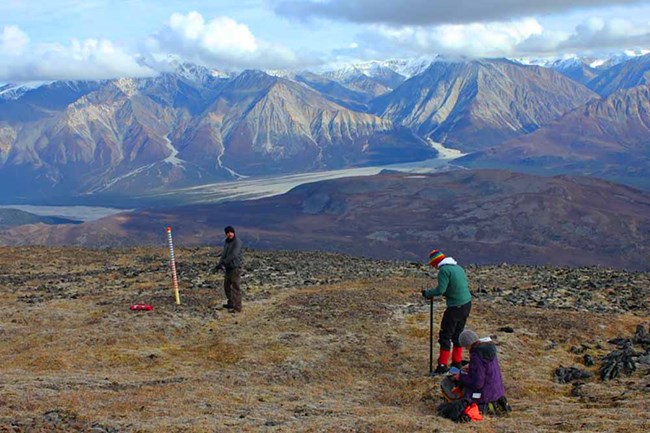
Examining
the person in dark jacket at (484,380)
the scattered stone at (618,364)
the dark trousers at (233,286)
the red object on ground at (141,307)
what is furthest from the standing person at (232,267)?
the scattered stone at (618,364)

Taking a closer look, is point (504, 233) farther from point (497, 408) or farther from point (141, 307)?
point (497, 408)

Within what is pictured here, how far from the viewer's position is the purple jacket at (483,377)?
1209 centimetres

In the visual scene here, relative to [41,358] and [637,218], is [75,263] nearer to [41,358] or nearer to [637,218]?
[41,358]

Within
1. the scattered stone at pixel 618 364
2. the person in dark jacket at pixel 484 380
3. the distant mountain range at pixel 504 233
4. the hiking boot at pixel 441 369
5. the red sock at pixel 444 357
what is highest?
the person in dark jacket at pixel 484 380

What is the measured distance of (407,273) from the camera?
32.0 metres

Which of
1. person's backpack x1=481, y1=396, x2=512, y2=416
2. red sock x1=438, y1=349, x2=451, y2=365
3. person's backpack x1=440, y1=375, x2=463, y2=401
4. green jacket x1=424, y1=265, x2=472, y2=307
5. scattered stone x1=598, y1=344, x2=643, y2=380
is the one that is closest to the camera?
person's backpack x1=481, y1=396, x2=512, y2=416

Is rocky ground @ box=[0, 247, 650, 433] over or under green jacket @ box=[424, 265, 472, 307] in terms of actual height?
under

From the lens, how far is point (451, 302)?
15164mm

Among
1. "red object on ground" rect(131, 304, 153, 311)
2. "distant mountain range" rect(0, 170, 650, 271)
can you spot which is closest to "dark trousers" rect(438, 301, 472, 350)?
"red object on ground" rect(131, 304, 153, 311)

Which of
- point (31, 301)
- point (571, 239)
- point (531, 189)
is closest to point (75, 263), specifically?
point (31, 301)

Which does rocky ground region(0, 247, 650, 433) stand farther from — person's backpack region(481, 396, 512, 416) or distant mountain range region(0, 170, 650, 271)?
distant mountain range region(0, 170, 650, 271)

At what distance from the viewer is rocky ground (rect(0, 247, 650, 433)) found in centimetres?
1165

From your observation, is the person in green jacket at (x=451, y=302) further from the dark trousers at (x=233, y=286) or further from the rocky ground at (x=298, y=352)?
the dark trousers at (x=233, y=286)

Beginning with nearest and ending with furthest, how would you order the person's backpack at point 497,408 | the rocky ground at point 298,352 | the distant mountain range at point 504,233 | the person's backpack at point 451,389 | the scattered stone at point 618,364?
the rocky ground at point 298,352 < the person's backpack at point 497,408 < the person's backpack at point 451,389 < the scattered stone at point 618,364 < the distant mountain range at point 504,233
